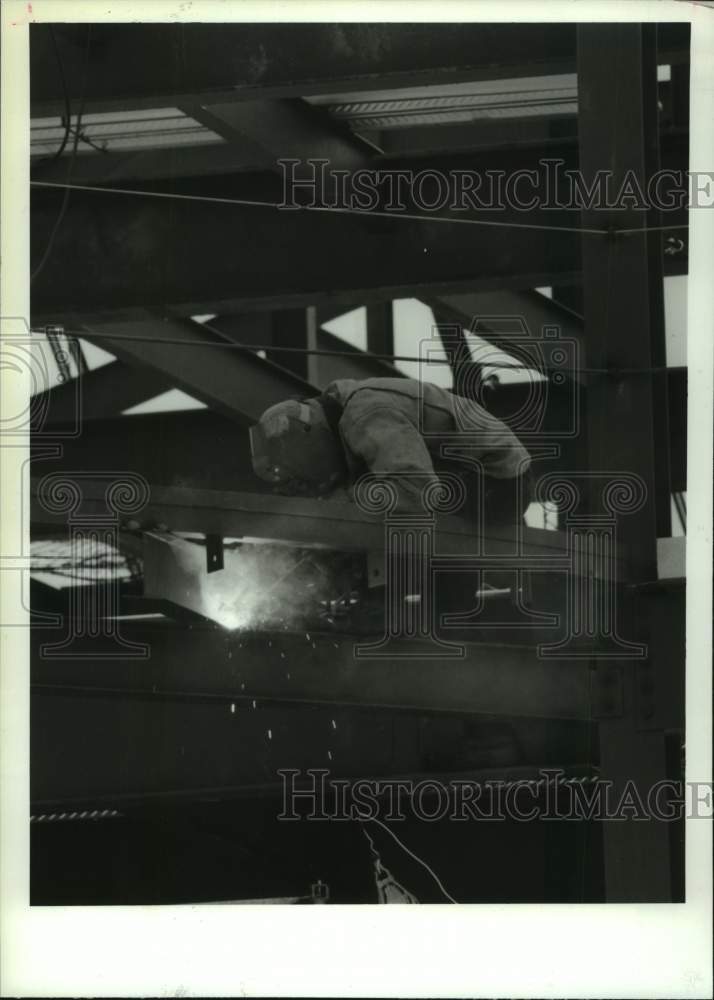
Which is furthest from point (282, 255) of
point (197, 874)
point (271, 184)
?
point (197, 874)

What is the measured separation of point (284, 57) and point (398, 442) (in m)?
1.52

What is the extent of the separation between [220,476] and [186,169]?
1499 mm

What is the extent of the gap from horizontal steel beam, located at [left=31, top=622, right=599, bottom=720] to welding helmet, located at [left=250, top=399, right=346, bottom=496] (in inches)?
25.4

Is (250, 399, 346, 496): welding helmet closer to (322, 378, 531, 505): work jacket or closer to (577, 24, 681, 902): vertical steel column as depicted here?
(322, 378, 531, 505): work jacket

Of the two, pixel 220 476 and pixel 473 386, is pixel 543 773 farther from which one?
pixel 220 476

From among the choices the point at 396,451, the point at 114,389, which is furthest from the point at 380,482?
the point at 114,389

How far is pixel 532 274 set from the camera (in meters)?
6.86

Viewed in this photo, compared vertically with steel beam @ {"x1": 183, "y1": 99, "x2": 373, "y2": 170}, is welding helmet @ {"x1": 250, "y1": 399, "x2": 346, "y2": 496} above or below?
below

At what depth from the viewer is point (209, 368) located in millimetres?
7684

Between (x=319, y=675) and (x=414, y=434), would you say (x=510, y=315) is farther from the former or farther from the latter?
(x=319, y=675)

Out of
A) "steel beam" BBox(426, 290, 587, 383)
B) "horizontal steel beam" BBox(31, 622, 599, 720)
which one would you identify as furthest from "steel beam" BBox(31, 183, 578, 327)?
"horizontal steel beam" BBox(31, 622, 599, 720)

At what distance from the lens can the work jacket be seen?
248 inches

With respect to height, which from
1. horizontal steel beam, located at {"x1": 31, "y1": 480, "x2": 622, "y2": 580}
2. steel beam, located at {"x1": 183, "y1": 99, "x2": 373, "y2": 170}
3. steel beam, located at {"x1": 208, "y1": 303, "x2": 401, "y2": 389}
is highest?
steel beam, located at {"x1": 183, "y1": 99, "x2": 373, "y2": 170}

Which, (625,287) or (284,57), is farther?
(625,287)
